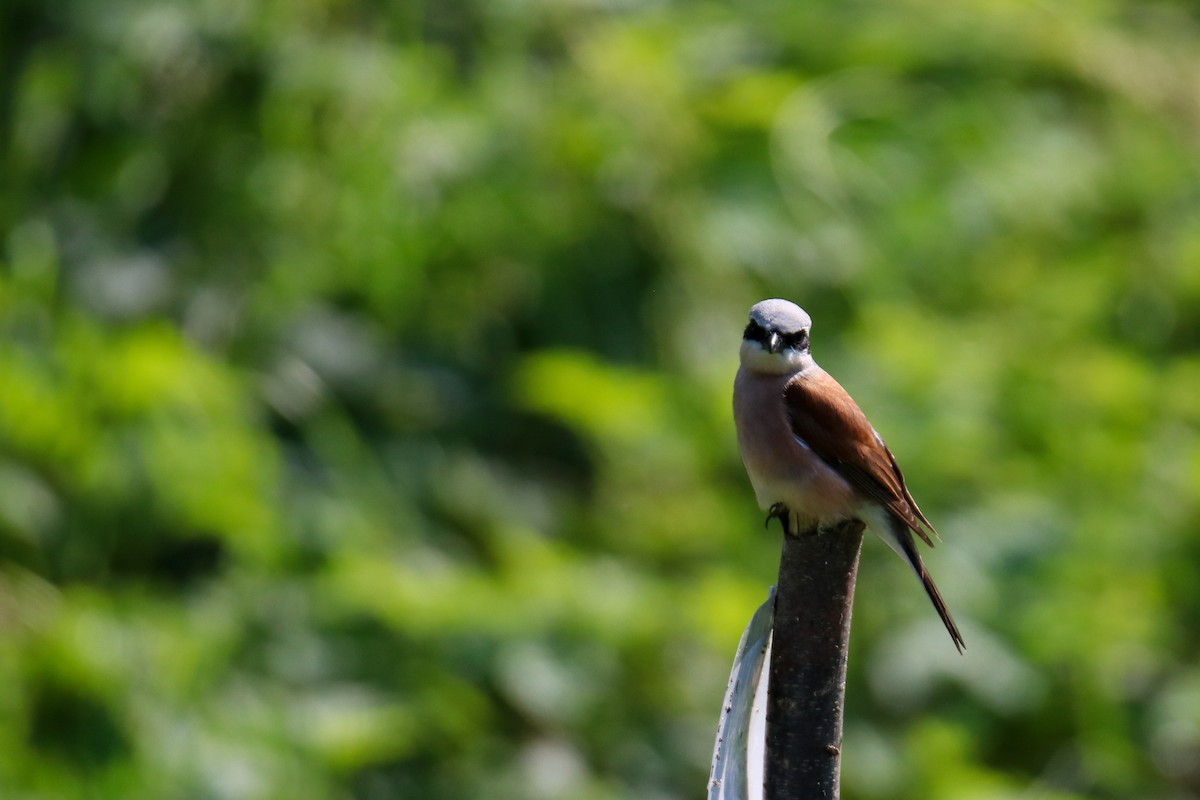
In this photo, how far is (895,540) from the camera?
2.30m

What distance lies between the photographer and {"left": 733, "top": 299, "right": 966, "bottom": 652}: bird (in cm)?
222

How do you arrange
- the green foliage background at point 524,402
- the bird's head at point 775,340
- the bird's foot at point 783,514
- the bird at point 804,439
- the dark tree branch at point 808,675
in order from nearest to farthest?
the dark tree branch at point 808,675 → the bird's foot at point 783,514 → the bird at point 804,439 → the bird's head at point 775,340 → the green foliage background at point 524,402

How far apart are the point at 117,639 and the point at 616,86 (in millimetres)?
2423

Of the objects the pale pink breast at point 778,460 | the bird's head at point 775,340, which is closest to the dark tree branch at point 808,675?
the pale pink breast at point 778,460

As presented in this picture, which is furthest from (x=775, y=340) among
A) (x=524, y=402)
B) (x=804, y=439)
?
(x=524, y=402)

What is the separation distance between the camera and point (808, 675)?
1511mm

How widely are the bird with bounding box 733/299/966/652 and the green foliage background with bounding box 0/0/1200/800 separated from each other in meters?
1.60

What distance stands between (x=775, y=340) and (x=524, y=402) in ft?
7.31

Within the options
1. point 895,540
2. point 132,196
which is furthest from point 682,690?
point 132,196

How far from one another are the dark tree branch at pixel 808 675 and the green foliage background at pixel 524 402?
2369 mm

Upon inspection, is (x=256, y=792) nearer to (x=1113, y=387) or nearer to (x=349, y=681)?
(x=349, y=681)

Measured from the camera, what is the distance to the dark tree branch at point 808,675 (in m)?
1.48

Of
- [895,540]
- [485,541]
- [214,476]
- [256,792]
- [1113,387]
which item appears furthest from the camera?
[1113,387]

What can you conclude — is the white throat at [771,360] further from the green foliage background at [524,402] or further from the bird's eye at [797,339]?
the green foliage background at [524,402]
